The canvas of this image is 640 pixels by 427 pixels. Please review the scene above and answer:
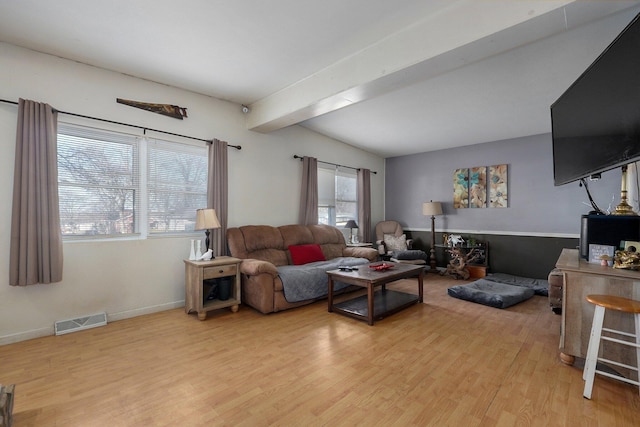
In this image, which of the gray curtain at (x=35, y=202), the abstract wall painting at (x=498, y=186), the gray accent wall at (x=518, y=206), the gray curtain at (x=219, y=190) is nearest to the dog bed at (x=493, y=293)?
the gray accent wall at (x=518, y=206)

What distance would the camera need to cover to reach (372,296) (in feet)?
10.0

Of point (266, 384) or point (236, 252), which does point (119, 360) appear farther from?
point (236, 252)

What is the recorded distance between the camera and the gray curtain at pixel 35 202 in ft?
8.54

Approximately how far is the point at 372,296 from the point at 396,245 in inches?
125

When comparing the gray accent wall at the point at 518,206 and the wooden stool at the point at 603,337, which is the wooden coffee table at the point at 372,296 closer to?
the wooden stool at the point at 603,337

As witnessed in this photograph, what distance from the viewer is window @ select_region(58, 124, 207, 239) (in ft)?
9.77

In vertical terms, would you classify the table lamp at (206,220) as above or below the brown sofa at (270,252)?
above

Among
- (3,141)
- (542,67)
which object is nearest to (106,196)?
(3,141)

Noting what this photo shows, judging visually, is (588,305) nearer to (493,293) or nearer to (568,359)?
(568,359)

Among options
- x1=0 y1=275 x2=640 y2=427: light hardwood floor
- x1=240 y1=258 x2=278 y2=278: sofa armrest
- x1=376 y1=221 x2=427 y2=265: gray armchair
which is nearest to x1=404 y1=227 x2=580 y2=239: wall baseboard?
x1=376 y1=221 x2=427 y2=265: gray armchair

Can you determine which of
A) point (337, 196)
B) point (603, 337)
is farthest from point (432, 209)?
point (603, 337)

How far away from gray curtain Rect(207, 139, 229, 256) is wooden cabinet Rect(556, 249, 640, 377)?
→ 3612 millimetres

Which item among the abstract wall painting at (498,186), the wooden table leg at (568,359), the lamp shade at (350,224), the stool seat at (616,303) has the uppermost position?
the abstract wall painting at (498,186)

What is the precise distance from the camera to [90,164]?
3084 millimetres
